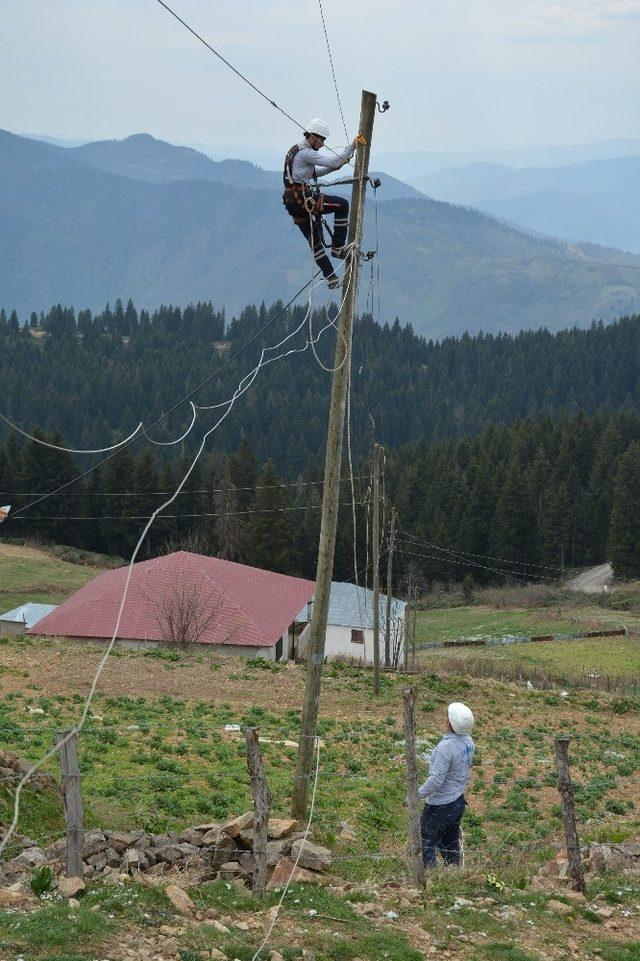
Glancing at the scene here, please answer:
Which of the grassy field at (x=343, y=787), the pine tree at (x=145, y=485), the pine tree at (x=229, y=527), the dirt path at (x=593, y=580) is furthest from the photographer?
the pine tree at (x=145, y=485)

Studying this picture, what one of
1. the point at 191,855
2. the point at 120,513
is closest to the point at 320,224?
the point at 191,855

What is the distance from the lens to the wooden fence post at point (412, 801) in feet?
35.3

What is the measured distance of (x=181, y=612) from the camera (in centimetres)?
4247

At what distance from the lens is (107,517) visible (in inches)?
3681

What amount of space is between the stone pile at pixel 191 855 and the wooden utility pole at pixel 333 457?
223 cm

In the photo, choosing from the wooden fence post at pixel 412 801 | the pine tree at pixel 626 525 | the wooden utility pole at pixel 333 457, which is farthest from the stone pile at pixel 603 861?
the pine tree at pixel 626 525

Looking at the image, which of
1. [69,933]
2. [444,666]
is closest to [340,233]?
→ [69,933]

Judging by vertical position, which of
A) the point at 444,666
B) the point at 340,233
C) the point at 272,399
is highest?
the point at 272,399

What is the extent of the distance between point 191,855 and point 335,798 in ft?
20.2

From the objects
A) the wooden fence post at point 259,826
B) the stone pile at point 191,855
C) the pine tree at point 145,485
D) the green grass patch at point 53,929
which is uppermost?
the pine tree at point 145,485

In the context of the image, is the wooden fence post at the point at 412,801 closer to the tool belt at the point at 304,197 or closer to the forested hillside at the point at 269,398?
the tool belt at the point at 304,197

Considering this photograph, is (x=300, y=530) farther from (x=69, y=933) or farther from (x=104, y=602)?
(x=69, y=933)

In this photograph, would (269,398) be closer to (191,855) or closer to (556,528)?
(556,528)

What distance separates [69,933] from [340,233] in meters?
8.36
